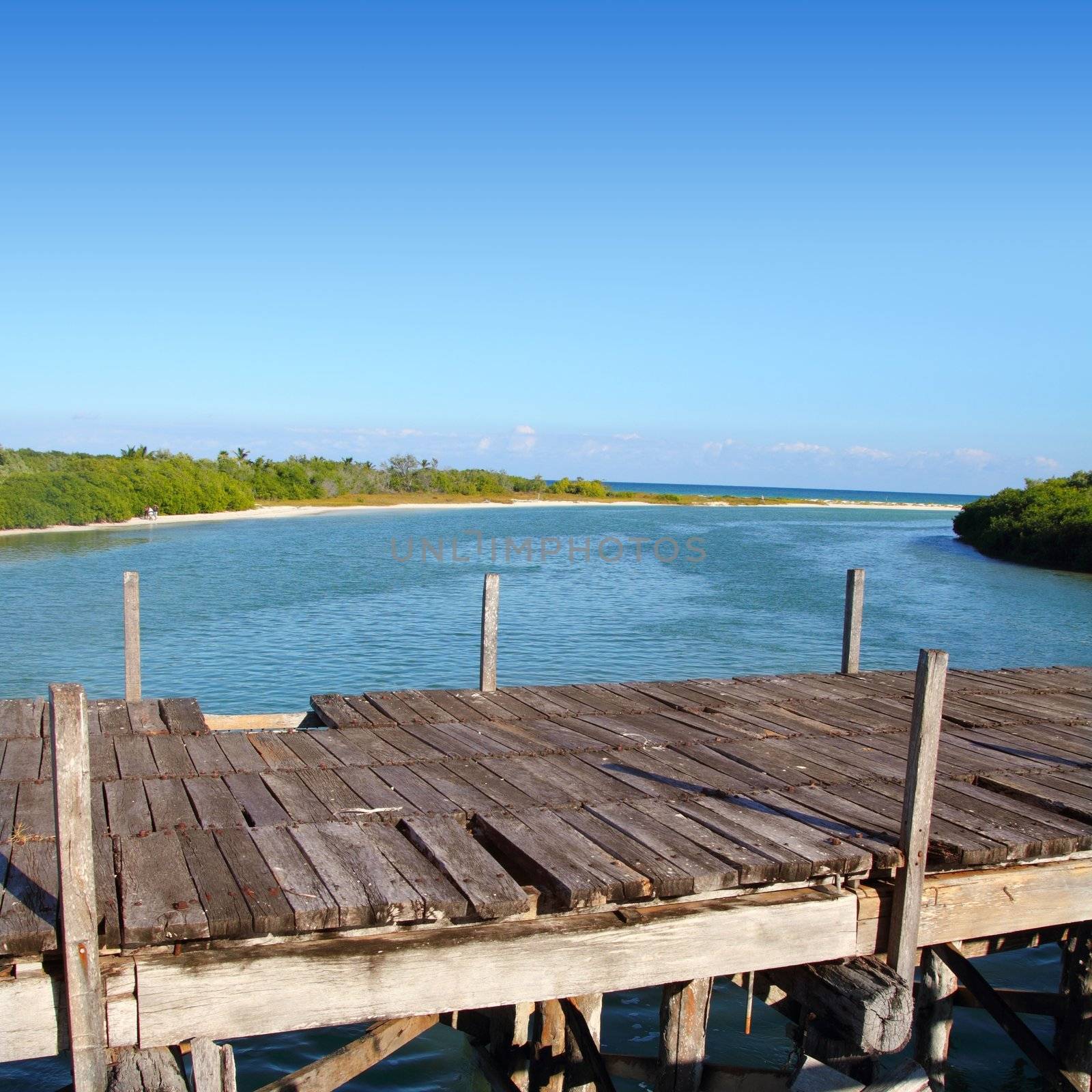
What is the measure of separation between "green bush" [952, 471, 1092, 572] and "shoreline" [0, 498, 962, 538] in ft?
161

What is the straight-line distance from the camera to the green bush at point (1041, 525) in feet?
152

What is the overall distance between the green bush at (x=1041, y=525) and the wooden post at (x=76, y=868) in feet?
157

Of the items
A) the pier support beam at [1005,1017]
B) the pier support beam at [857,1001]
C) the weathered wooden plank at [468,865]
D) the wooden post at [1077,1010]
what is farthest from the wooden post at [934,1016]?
the weathered wooden plank at [468,865]

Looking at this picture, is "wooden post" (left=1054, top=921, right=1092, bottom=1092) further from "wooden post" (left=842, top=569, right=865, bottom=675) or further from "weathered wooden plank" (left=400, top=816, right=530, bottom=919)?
"weathered wooden plank" (left=400, top=816, right=530, bottom=919)

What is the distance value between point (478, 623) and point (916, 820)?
66.2ft

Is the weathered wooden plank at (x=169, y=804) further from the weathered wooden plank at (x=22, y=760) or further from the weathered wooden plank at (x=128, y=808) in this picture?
the weathered wooden plank at (x=22, y=760)

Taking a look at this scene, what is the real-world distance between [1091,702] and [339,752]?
6884 millimetres

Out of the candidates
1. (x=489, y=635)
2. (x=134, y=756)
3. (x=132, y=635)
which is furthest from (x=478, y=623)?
(x=134, y=756)

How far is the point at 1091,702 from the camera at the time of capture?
9398mm

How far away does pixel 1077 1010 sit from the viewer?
6.69m

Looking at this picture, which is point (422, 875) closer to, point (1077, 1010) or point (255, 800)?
point (255, 800)

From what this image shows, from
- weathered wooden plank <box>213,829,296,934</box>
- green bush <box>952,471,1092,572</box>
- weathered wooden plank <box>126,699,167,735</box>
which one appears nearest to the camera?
weathered wooden plank <box>213,829,296,934</box>

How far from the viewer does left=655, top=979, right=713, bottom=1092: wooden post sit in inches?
207

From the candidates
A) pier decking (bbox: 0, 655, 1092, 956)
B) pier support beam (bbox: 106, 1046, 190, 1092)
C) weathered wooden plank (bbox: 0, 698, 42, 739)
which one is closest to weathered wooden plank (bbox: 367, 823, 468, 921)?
pier decking (bbox: 0, 655, 1092, 956)
